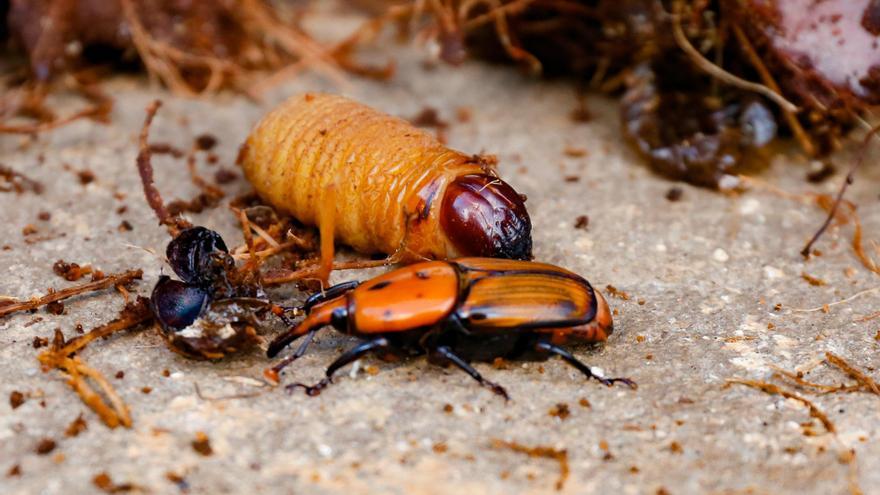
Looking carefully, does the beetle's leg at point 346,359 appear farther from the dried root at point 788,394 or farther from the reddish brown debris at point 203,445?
the dried root at point 788,394

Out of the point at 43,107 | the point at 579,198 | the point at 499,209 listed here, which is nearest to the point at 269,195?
the point at 499,209

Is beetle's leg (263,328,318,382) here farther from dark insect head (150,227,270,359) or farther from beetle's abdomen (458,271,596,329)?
beetle's abdomen (458,271,596,329)

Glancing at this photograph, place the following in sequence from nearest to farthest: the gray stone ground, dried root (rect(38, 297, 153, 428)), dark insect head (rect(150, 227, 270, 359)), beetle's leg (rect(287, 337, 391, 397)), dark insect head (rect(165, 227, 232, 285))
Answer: the gray stone ground, dried root (rect(38, 297, 153, 428)), beetle's leg (rect(287, 337, 391, 397)), dark insect head (rect(150, 227, 270, 359)), dark insect head (rect(165, 227, 232, 285))

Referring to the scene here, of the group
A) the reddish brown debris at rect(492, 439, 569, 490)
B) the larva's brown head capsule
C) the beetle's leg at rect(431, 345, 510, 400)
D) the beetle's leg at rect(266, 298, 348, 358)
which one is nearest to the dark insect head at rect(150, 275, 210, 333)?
the beetle's leg at rect(266, 298, 348, 358)

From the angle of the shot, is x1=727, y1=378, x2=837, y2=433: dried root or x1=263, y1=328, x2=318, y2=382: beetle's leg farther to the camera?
x1=263, y1=328, x2=318, y2=382: beetle's leg

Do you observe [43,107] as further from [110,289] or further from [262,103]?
[110,289]

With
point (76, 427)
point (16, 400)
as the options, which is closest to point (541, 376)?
point (76, 427)
